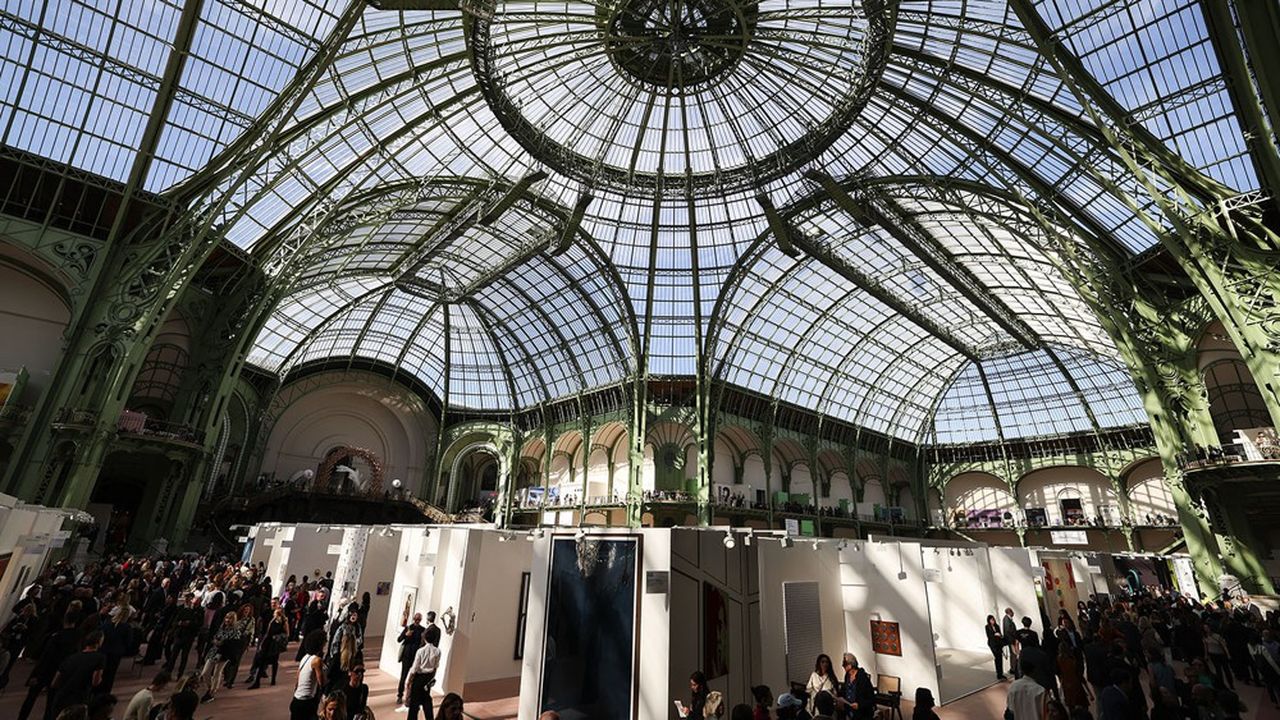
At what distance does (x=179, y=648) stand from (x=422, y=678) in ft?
23.0

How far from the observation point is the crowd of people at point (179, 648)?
8195mm

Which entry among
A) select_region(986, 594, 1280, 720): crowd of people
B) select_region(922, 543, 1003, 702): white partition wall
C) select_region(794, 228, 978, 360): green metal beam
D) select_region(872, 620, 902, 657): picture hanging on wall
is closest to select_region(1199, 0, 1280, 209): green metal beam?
select_region(986, 594, 1280, 720): crowd of people

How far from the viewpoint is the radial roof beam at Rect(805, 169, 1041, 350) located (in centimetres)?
3259

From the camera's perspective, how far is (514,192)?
3347 cm

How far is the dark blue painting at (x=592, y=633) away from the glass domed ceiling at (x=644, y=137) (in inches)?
794

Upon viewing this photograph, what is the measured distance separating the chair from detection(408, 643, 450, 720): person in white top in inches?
358

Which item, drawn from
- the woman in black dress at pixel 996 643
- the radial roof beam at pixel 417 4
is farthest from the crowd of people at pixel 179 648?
the radial roof beam at pixel 417 4

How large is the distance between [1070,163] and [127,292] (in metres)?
42.2

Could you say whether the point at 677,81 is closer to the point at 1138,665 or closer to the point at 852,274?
the point at 852,274

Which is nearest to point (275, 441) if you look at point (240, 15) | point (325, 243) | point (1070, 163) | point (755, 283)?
point (325, 243)

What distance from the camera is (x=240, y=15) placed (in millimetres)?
21859

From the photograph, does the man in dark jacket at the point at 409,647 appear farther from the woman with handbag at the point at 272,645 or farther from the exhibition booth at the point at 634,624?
the woman with handbag at the point at 272,645

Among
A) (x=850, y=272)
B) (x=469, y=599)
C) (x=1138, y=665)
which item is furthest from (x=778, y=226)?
(x=469, y=599)

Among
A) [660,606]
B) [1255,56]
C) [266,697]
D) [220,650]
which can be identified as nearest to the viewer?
[660,606]
